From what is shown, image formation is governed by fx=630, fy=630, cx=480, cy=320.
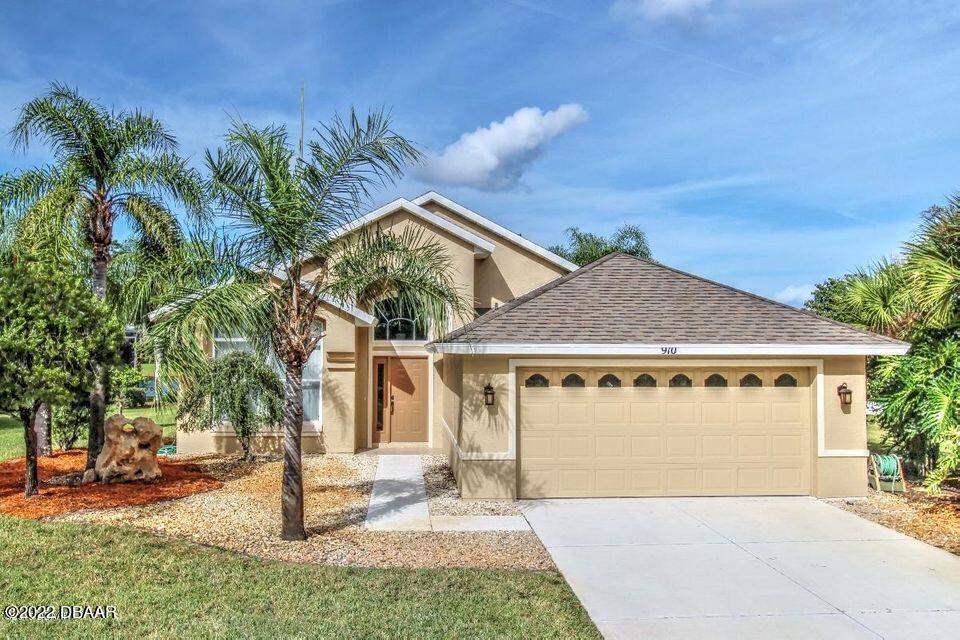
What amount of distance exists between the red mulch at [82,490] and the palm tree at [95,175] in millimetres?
1087

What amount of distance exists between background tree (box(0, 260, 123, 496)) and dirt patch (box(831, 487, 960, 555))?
12.4 metres

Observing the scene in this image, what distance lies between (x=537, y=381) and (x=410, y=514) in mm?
3035

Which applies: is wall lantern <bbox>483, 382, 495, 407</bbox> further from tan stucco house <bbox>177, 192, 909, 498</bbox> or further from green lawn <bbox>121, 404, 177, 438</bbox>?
green lawn <bbox>121, 404, 177, 438</bbox>

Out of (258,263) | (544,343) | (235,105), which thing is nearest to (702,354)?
(544,343)

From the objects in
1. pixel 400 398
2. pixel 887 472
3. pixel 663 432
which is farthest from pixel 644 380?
pixel 400 398

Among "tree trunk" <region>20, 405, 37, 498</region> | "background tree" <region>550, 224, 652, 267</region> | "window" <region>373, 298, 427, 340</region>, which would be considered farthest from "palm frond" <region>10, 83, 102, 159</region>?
"background tree" <region>550, 224, 652, 267</region>

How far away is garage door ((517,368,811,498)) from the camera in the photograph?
35.1 ft

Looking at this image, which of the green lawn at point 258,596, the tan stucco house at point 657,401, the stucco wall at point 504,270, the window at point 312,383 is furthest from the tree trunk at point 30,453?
the stucco wall at point 504,270

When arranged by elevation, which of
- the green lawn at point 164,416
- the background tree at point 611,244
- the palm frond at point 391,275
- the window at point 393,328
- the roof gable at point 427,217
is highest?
the background tree at point 611,244

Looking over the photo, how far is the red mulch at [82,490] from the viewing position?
9.48m

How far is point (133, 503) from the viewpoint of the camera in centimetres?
985

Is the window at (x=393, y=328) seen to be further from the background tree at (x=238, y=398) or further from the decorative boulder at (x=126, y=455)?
the decorative boulder at (x=126, y=455)

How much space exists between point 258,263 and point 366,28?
7.52m

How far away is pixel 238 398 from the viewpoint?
44.3ft
